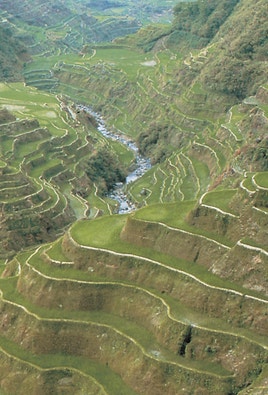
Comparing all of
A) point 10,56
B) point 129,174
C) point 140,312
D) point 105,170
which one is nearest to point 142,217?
point 140,312

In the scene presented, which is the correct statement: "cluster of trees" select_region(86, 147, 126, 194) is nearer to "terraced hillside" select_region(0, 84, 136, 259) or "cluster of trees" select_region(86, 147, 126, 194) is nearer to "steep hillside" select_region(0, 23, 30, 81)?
"terraced hillside" select_region(0, 84, 136, 259)

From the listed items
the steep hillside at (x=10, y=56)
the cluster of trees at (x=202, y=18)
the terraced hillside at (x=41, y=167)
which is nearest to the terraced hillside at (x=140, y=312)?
the terraced hillside at (x=41, y=167)

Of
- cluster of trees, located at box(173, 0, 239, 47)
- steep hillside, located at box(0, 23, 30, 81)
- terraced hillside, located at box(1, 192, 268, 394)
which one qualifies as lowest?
steep hillside, located at box(0, 23, 30, 81)

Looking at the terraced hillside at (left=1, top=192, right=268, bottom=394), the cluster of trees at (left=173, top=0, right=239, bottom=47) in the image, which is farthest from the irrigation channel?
the terraced hillside at (left=1, top=192, right=268, bottom=394)

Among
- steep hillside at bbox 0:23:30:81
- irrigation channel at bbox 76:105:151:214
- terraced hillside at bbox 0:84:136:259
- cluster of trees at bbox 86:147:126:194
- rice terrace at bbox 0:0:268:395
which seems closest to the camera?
rice terrace at bbox 0:0:268:395

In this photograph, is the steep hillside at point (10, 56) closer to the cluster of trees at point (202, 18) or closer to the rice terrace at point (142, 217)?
the rice terrace at point (142, 217)
